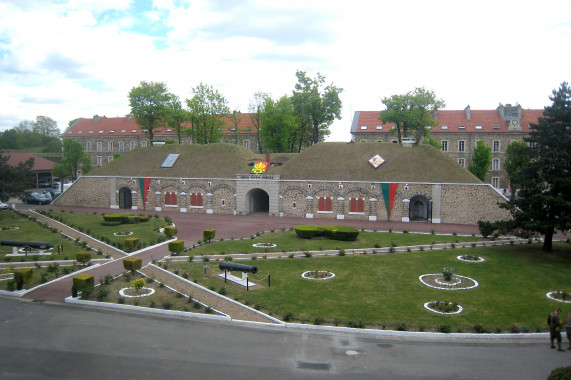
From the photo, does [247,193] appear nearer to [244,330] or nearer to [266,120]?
[266,120]

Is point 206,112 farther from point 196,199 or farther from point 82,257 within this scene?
point 82,257

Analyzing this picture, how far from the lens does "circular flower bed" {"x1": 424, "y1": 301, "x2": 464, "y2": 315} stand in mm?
18016

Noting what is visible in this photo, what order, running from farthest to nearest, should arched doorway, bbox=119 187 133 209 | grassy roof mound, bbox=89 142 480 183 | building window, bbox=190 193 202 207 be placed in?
arched doorway, bbox=119 187 133 209 < building window, bbox=190 193 202 207 < grassy roof mound, bbox=89 142 480 183

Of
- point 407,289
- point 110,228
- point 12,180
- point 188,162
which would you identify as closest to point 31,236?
point 110,228

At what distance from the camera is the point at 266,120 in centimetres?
6225

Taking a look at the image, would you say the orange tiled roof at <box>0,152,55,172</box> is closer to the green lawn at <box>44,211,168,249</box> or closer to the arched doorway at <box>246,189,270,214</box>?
the green lawn at <box>44,211,168,249</box>

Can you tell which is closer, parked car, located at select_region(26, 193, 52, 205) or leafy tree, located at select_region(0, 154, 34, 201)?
leafy tree, located at select_region(0, 154, 34, 201)

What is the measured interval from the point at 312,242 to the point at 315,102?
34086 mm

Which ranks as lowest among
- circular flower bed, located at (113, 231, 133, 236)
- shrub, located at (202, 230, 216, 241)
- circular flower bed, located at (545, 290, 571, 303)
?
circular flower bed, located at (545, 290, 571, 303)

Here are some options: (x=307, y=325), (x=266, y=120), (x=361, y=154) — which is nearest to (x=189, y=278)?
(x=307, y=325)

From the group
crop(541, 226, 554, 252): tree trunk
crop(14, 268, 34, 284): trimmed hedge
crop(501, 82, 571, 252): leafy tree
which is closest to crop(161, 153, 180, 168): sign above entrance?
crop(14, 268, 34, 284): trimmed hedge

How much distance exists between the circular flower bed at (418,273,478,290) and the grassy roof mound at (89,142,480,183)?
2014cm

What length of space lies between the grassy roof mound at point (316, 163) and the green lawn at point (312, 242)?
31.8 ft

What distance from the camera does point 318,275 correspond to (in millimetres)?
23203
